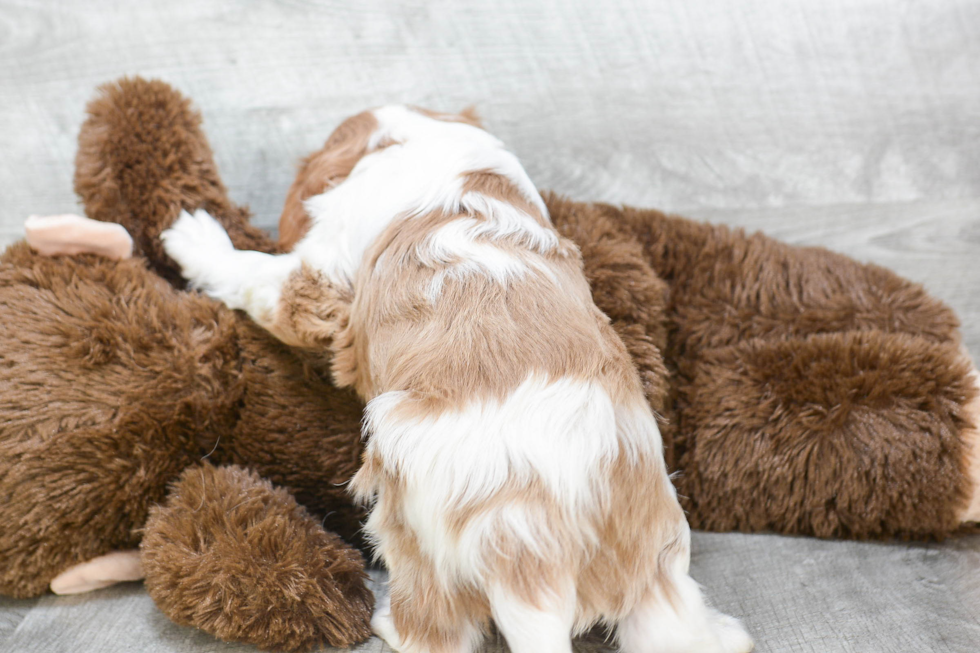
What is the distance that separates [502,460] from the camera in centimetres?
95

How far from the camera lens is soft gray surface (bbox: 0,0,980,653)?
5.70ft

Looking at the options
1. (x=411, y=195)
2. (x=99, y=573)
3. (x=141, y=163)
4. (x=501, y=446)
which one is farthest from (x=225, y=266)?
(x=501, y=446)

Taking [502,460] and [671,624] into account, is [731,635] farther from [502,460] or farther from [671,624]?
[502,460]

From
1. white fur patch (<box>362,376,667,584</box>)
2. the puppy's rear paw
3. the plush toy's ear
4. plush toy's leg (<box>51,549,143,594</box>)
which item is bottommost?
the puppy's rear paw

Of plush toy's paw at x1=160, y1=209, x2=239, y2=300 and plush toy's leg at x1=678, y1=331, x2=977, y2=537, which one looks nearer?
plush toy's leg at x1=678, y1=331, x2=977, y2=537

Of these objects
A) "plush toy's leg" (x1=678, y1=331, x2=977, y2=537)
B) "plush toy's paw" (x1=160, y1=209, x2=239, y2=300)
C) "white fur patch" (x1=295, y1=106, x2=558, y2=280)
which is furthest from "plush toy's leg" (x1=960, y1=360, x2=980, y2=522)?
"plush toy's paw" (x1=160, y1=209, x2=239, y2=300)

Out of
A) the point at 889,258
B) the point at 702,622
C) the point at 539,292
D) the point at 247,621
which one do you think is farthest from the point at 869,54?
the point at 247,621

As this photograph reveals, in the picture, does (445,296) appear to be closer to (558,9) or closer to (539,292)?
(539,292)

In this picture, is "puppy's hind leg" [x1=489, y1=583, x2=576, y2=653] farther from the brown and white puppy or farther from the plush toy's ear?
the plush toy's ear

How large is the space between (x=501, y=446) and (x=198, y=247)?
0.79 m

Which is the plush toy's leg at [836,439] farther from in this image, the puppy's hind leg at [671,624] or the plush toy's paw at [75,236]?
the plush toy's paw at [75,236]

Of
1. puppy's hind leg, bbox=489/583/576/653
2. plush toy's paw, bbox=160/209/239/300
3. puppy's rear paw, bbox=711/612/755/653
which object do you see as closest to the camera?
puppy's hind leg, bbox=489/583/576/653

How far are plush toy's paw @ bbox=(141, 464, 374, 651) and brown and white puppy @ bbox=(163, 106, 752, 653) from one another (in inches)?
3.3

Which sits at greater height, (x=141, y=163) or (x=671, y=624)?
(x=141, y=163)
